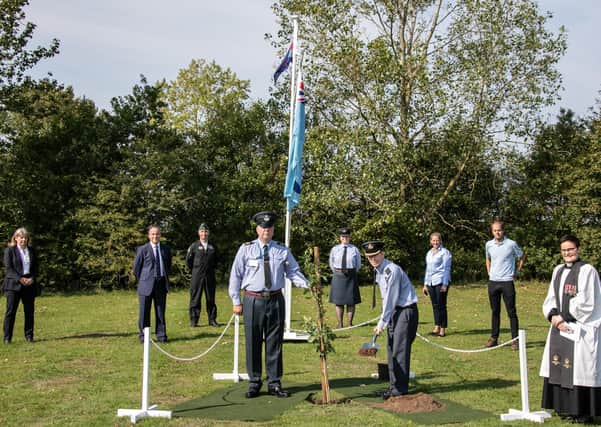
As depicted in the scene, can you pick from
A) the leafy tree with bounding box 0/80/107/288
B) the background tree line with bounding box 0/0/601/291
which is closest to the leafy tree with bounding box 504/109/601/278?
the background tree line with bounding box 0/0/601/291

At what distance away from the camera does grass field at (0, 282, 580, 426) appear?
7457 millimetres

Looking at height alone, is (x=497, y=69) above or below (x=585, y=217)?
above

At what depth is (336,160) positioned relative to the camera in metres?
25.8

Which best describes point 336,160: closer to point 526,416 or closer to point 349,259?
point 349,259

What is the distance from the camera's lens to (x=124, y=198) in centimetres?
2586

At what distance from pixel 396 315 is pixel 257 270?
5.93ft

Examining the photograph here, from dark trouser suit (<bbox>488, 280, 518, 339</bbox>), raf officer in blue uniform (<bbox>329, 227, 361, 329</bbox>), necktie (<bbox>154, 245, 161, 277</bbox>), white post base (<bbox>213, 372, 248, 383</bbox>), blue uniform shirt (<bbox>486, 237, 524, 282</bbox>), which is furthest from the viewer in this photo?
raf officer in blue uniform (<bbox>329, 227, 361, 329</bbox>)

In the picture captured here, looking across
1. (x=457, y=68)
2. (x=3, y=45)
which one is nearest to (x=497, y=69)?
(x=457, y=68)

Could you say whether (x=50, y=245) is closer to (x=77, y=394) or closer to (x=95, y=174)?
(x=95, y=174)

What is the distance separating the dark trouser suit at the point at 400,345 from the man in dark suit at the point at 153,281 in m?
5.28

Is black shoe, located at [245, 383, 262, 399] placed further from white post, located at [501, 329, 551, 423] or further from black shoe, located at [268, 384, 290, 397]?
white post, located at [501, 329, 551, 423]

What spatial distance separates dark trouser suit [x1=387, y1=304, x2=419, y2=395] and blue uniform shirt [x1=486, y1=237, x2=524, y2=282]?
3.79m

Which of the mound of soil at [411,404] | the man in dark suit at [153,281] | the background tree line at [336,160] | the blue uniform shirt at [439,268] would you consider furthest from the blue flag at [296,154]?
the background tree line at [336,160]

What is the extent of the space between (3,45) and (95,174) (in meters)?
5.61
